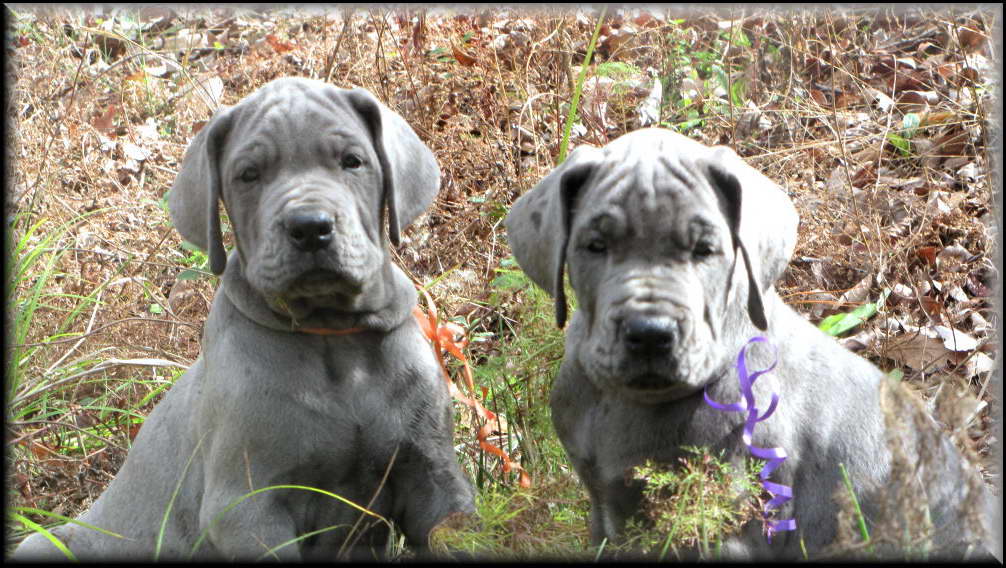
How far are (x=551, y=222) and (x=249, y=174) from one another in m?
1.26

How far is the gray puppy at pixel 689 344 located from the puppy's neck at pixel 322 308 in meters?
0.63

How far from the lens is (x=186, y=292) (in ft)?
25.5

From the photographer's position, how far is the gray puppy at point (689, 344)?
398cm

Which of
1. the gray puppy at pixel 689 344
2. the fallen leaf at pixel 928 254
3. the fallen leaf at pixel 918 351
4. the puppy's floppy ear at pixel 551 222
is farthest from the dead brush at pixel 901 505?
the fallen leaf at pixel 928 254

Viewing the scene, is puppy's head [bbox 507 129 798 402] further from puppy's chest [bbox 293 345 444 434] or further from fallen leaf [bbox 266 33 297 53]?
fallen leaf [bbox 266 33 297 53]

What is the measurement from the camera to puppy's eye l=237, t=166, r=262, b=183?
15.1ft

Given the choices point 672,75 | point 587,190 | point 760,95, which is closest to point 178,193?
point 587,190

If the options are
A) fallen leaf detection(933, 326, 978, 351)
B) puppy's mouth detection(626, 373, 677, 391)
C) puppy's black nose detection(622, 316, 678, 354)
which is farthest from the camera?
fallen leaf detection(933, 326, 978, 351)

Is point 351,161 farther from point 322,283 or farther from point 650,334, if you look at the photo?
point 650,334

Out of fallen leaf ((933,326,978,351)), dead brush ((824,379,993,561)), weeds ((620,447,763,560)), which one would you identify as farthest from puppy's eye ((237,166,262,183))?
fallen leaf ((933,326,978,351))

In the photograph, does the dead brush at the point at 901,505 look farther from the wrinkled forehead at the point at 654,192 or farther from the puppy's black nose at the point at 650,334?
the wrinkled forehead at the point at 654,192

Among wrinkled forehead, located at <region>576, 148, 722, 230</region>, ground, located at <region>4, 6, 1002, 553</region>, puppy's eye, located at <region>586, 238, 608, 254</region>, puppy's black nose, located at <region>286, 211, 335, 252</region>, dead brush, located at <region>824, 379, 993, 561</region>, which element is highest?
wrinkled forehead, located at <region>576, 148, 722, 230</region>

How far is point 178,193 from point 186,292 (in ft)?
9.95

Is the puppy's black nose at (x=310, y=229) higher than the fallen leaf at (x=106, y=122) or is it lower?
higher
